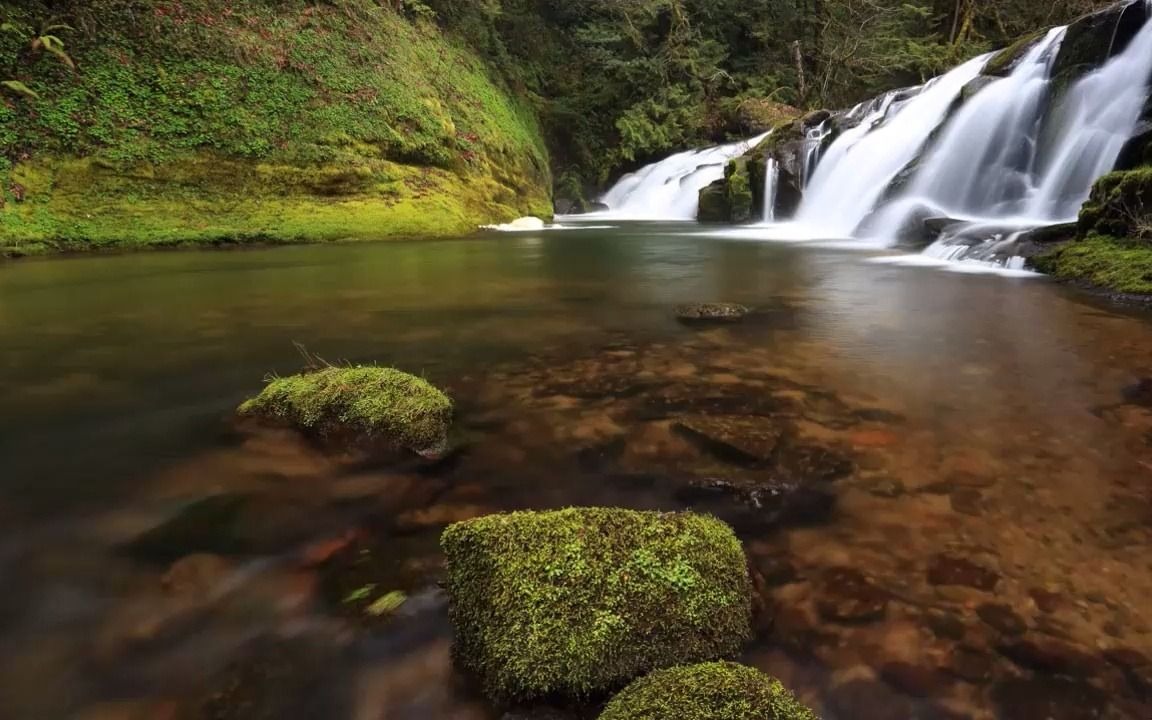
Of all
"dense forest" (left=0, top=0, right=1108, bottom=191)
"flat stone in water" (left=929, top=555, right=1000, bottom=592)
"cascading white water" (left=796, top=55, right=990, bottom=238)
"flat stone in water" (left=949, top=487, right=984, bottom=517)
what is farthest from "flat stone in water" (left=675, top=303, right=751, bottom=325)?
"dense forest" (left=0, top=0, right=1108, bottom=191)

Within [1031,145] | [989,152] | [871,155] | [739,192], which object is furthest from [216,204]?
[1031,145]

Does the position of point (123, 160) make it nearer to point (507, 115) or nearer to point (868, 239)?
point (507, 115)

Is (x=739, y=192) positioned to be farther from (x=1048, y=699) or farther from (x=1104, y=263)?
(x=1048, y=699)

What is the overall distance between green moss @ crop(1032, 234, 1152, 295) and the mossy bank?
12339 millimetres

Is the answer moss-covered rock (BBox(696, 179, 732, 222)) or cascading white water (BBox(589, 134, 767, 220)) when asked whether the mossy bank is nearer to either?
moss-covered rock (BBox(696, 179, 732, 222))

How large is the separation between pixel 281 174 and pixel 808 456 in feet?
48.1

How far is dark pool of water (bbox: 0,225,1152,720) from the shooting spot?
1.83 m

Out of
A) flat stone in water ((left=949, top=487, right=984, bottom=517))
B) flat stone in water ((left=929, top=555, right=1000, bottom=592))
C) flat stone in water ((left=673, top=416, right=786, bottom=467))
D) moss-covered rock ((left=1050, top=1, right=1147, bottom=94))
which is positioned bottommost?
flat stone in water ((left=929, top=555, right=1000, bottom=592))

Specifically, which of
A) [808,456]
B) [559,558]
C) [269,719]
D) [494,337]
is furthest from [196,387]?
[808,456]

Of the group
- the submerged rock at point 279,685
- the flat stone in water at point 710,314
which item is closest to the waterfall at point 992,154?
the flat stone in water at point 710,314

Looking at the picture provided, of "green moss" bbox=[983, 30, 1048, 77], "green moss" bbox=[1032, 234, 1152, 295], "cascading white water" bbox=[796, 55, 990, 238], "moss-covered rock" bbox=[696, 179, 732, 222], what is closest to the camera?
"green moss" bbox=[1032, 234, 1152, 295]

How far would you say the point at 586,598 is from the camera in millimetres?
1769

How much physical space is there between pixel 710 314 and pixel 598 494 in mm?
3590

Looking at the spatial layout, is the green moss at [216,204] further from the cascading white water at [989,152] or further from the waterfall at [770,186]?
the cascading white water at [989,152]
